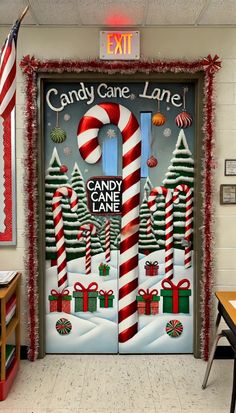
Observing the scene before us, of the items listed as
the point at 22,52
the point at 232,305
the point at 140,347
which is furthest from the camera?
the point at 140,347

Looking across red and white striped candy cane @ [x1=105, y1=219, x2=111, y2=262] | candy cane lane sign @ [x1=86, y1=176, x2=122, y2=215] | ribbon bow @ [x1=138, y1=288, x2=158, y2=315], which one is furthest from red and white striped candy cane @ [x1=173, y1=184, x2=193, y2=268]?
red and white striped candy cane @ [x1=105, y1=219, x2=111, y2=262]

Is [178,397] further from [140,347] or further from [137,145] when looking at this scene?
[137,145]

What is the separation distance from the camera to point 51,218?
3768 millimetres

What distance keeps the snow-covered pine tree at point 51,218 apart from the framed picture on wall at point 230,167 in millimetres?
1314

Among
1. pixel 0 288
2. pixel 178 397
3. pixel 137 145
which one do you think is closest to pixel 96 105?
pixel 137 145

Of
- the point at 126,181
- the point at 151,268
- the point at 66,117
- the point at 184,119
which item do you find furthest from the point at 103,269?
the point at 184,119

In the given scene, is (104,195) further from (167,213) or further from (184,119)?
(184,119)

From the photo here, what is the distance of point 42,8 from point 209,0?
1.17 metres

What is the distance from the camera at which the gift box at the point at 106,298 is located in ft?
12.5

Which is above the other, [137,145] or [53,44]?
[53,44]

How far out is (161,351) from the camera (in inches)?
150

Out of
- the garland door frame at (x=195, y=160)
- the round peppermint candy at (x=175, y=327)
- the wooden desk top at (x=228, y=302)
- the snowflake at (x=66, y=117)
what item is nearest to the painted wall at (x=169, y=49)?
the garland door frame at (x=195, y=160)

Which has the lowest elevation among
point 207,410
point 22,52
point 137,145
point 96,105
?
point 207,410

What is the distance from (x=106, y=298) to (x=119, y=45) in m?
2.08
